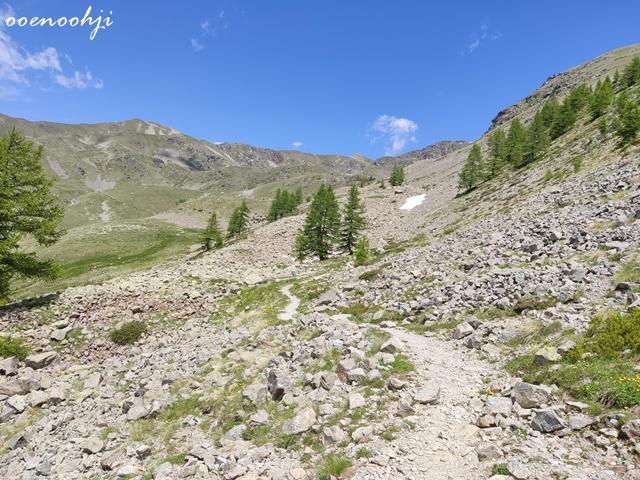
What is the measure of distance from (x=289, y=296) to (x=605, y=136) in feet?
182

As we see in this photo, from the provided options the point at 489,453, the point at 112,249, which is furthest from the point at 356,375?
the point at 112,249

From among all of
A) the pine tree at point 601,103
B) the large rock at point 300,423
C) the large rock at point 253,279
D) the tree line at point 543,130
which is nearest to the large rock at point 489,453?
the large rock at point 300,423

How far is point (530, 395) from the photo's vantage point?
885cm

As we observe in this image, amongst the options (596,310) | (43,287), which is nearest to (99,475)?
(596,310)

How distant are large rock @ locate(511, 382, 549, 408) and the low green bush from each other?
22159mm

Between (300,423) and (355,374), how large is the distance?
8.35ft

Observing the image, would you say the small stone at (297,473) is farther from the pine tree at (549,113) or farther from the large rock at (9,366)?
the pine tree at (549,113)

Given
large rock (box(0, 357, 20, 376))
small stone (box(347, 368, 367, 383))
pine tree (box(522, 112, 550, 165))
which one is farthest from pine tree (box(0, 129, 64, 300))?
pine tree (box(522, 112, 550, 165))

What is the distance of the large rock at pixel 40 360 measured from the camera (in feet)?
61.8

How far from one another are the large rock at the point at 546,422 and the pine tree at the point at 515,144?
3160 inches

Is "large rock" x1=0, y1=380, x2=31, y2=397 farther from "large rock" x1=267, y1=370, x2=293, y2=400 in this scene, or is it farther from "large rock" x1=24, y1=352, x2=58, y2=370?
"large rock" x1=267, y1=370, x2=293, y2=400

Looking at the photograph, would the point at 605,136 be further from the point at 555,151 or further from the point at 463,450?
the point at 463,450

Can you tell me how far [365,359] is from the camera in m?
12.0

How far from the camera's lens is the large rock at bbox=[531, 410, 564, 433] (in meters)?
7.79
